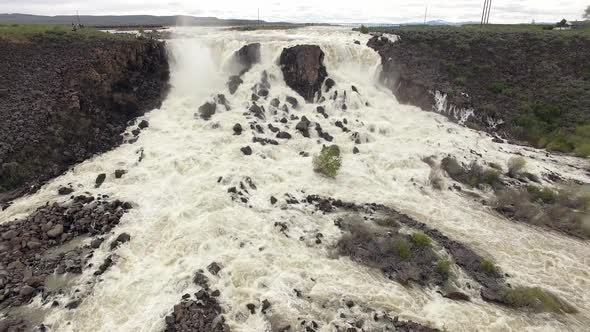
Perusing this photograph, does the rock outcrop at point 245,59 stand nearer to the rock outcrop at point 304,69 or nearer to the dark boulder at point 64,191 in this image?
the rock outcrop at point 304,69

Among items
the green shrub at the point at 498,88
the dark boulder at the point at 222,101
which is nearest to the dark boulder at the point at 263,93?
the dark boulder at the point at 222,101

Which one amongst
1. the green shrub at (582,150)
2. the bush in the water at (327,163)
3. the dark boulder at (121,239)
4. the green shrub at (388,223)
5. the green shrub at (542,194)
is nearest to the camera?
the dark boulder at (121,239)

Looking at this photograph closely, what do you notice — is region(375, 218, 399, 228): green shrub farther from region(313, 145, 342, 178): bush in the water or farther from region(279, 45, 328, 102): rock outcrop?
region(279, 45, 328, 102): rock outcrop

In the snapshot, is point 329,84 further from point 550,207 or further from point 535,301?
point 535,301

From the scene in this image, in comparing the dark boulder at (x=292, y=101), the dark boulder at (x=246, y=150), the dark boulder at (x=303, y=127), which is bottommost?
the dark boulder at (x=246, y=150)

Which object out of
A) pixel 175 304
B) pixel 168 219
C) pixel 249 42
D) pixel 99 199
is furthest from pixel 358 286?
pixel 249 42

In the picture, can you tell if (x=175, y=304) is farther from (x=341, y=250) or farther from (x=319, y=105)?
(x=319, y=105)

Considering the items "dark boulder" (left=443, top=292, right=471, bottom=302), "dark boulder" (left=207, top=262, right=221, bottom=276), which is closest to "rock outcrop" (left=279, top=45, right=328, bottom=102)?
"dark boulder" (left=207, top=262, right=221, bottom=276)

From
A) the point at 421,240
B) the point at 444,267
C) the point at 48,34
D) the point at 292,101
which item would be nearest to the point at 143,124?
the point at 292,101
